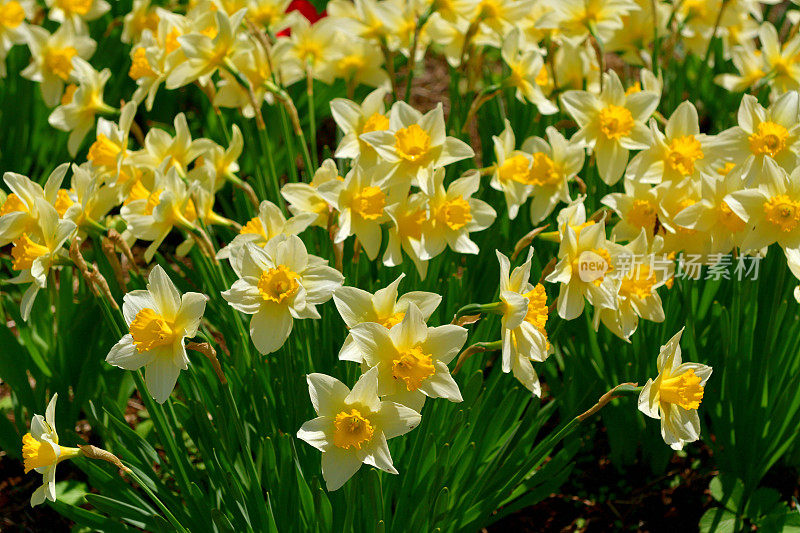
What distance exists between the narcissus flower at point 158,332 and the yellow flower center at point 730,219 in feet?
3.85

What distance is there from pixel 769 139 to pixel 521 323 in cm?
88

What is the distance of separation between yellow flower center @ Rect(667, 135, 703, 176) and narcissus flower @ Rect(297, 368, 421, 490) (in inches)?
40.8

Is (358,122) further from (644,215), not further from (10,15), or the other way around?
(10,15)

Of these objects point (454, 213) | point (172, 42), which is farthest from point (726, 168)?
point (172, 42)

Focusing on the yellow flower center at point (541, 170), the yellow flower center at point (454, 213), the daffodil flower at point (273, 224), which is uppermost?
the daffodil flower at point (273, 224)

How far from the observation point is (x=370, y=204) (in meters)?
1.71

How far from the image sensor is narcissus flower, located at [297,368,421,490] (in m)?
1.34

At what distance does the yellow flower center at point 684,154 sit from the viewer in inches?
76.2

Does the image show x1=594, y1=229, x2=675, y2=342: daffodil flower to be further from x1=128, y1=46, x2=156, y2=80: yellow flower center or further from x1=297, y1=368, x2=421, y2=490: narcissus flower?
x1=128, y1=46, x2=156, y2=80: yellow flower center

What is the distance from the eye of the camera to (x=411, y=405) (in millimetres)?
1396

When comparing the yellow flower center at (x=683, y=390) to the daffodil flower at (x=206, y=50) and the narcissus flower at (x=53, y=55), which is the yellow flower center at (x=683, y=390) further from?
the narcissus flower at (x=53, y=55)

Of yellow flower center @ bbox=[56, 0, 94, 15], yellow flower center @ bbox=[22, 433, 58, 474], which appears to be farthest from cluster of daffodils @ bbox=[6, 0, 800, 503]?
yellow flower center @ bbox=[56, 0, 94, 15]

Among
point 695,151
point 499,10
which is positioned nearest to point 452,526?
point 695,151

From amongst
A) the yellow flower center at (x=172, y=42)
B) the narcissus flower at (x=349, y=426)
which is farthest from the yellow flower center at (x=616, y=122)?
the yellow flower center at (x=172, y=42)
